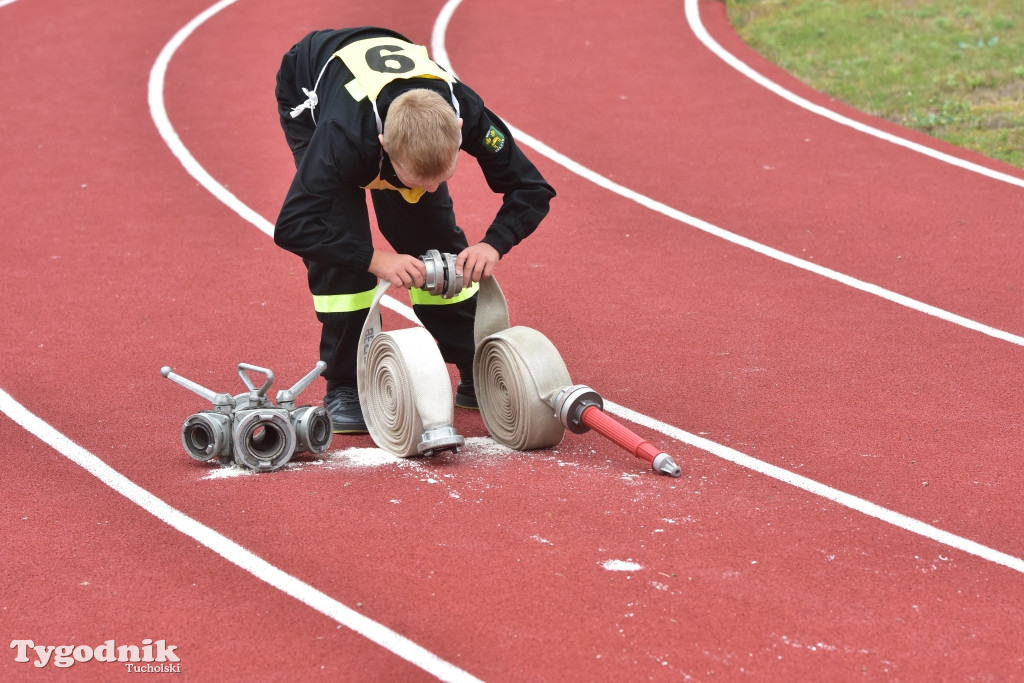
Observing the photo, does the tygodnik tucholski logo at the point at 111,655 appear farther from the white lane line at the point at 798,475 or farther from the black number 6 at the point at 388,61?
the white lane line at the point at 798,475

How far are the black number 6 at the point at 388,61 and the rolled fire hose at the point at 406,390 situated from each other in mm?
828

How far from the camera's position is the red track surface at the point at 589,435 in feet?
11.8

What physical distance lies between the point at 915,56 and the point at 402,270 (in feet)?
29.0

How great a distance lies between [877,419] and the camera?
5.21 metres

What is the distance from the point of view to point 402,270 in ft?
15.1

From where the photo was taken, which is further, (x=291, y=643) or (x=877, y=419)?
(x=877, y=419)

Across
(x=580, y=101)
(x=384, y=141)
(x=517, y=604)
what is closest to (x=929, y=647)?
(x=517, y=604)

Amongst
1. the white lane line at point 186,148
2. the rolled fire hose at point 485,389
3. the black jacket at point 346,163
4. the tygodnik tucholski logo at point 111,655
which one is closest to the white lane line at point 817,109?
the white lane line at point 186,148

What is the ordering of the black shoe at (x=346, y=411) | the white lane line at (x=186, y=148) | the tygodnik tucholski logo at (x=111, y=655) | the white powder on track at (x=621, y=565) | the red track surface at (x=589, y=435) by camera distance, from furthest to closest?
the white lane line at (x=186, y=148) → the black shoe at (x=346, y=411) → the white powder on track at (x=621, y=565) → the red track surface at (x=589, y=435) → the tygodnik tucholski logo at (x=111, y=655)

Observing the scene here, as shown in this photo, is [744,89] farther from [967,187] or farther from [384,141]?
[384,141]

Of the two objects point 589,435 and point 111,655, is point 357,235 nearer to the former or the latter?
point 589,435

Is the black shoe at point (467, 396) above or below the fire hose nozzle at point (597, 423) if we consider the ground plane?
below

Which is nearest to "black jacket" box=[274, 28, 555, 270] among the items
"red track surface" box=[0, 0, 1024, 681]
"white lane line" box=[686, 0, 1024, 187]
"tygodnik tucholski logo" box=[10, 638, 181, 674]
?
"red track surface" box=[0, 0, 1024, 681]

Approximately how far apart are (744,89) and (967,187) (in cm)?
285
